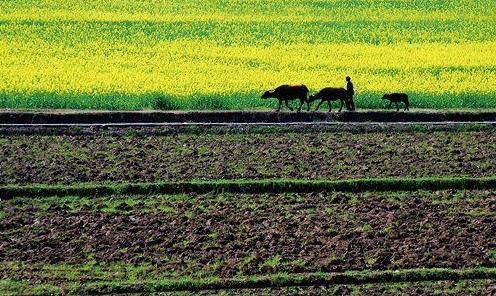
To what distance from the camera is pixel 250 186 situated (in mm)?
15234

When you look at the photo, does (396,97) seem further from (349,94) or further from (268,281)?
(268,281)

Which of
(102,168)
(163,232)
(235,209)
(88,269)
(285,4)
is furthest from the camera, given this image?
(285,4)

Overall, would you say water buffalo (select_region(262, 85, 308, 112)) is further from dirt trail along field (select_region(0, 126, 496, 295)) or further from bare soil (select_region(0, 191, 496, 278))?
bare soil (select_region(0, 191, 496, 278))

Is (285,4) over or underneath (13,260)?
over

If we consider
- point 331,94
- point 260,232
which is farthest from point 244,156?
point 260,232

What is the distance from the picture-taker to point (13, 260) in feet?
41.4

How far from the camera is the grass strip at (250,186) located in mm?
14953

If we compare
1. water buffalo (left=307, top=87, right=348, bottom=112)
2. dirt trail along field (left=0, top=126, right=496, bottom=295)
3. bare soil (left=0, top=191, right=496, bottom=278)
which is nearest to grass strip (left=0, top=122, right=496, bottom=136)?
dirt trail along field (left=0, top=126, right=496, bottom=295)

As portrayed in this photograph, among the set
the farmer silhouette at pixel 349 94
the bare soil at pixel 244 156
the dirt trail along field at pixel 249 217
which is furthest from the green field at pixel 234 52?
the dirt trail along field at pixel 249 217

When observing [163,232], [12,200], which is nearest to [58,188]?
[12,200]

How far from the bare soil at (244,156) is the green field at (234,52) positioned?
1.98 m

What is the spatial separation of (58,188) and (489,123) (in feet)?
22.0

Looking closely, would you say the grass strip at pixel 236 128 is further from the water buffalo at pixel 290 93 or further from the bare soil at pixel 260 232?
the bare soil at pixel 260 232

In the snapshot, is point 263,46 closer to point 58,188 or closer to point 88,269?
point 58,188
